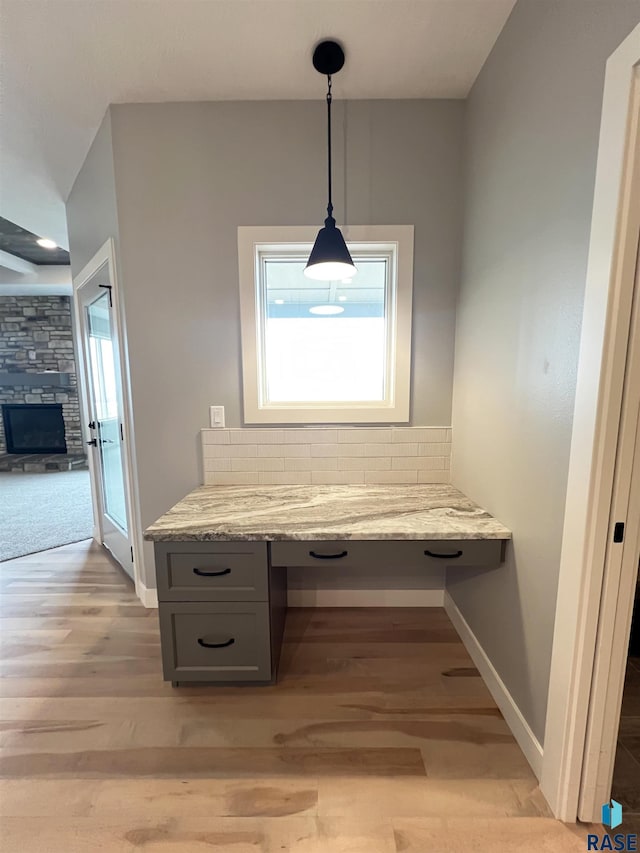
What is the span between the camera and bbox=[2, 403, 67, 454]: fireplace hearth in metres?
6.09

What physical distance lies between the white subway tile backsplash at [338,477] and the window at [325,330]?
1.00 ft

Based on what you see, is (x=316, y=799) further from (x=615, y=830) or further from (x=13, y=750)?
(x=13, y=750)

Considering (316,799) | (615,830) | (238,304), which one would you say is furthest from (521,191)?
(316,799)

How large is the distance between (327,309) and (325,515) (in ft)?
3.95

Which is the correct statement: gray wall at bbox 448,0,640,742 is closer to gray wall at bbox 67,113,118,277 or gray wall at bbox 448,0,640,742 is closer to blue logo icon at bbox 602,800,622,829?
blue logo icon at bbox 602,800,622,829

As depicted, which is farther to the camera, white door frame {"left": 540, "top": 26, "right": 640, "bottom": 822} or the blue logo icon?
the blue logo icon

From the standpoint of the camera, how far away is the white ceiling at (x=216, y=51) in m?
1.42

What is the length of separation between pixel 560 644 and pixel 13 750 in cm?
201

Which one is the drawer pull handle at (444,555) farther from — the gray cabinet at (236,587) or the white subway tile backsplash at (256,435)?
the white subway tile backsplash at (256,435)

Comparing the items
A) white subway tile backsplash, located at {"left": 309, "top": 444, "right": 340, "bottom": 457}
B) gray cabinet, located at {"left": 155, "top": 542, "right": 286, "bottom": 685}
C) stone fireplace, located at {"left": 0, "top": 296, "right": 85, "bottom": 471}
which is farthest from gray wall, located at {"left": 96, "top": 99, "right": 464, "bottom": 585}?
stone fireplace, located at {"left": 0, "top": 296, "right": 85, "bottom": 471}

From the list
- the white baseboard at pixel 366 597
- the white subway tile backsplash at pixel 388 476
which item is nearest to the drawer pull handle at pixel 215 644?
the white baseboard at pixel 366 597

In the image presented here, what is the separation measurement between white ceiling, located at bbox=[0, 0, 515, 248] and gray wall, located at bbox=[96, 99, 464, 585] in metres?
0.11

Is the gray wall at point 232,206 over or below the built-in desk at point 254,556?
over

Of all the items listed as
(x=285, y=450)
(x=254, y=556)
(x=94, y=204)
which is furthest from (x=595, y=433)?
(x=94, y=204)
